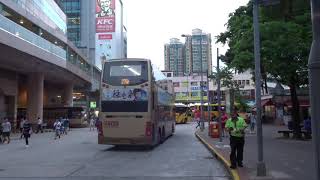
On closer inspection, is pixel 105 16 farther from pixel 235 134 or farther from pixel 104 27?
pixel 235 134

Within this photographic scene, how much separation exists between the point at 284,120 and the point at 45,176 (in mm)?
47321

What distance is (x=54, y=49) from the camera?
51.8 meters

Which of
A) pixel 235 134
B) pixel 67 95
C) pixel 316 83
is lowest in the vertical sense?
pixel 235 134

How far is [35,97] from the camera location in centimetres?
5600

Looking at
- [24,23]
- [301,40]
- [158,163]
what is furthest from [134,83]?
[24,23]

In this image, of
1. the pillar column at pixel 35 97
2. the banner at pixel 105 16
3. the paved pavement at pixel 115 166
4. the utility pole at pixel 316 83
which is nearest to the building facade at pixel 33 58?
the pillar column at pixel 35 97

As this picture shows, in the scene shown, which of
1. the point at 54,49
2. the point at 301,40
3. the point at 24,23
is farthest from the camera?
the point at 54,49

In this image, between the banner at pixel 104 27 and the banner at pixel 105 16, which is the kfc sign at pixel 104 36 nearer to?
the banner at pixel 104 27

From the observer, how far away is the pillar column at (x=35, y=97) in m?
55.9

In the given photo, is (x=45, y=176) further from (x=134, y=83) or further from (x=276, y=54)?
(x=276, y=54)

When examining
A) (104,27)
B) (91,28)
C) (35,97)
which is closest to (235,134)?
(35,97)

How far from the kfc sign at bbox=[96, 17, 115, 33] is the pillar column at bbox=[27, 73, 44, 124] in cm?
6143

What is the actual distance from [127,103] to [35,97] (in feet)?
109

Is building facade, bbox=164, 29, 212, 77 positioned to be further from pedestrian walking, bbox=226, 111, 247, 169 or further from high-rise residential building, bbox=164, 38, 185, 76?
pedestrian walking, bbox=226, 111, 247, 169
